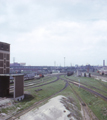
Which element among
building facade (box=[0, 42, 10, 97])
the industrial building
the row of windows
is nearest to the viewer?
the industrial building

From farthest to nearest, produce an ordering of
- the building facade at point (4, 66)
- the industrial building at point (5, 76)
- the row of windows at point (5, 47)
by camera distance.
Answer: the row of windows at point (5, 47) < the building facade at point (4, 66) < the industrial building at point (5, 76)

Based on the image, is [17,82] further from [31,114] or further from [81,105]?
[81,105]

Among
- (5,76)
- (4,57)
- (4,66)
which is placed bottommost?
(5,76)

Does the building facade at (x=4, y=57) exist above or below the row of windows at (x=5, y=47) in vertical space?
below

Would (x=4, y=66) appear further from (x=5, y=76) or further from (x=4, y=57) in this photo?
(x=5, y=76)

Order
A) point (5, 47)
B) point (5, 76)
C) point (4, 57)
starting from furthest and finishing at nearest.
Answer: point (5, 47), point (4, 57), point (5, 76)

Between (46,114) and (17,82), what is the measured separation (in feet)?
50.3

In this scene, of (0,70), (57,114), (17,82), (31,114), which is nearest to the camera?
(31,114)

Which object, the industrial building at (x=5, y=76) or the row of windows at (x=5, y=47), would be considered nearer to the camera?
the industrial building at (x=5, y=76)

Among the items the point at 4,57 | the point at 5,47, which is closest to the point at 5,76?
the point at 4,57

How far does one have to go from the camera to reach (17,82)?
120 ft

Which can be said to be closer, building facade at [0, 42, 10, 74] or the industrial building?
the industrial building

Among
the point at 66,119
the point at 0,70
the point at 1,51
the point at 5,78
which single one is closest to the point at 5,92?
the point at 5,78

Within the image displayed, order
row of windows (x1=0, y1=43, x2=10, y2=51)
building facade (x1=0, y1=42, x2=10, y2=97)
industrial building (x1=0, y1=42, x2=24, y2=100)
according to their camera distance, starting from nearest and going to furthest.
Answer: industrial building (x1=0, y1=42, x2=24, y2=100) < building facade (x1=0, y1=42, x2=10, y2=97) < row of windows (x1=0, y1=43, x2=10, y2=51)
